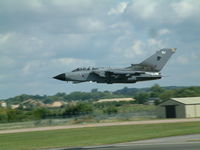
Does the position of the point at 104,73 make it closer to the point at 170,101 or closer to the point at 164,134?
the point at 164,134

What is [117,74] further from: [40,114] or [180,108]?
[40,114]

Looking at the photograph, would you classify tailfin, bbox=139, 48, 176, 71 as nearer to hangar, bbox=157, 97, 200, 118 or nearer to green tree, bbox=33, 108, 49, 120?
hangar, bbox=157, 97, 200, 118

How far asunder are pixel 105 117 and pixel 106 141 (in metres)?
46.2

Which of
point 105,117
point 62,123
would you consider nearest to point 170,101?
point 105,117

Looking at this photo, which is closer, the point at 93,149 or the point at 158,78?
the point at 158,78

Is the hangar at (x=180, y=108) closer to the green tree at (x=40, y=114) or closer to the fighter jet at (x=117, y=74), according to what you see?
the green tree at (x=40, y=114)

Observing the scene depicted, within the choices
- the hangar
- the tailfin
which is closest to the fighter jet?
the tailfin

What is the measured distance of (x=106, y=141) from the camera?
50500 millimetres

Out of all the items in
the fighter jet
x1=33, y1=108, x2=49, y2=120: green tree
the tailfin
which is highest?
the tailfin

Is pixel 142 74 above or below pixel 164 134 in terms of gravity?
above

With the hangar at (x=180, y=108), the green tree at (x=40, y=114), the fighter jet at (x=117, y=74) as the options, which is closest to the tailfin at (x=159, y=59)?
the fighter jet at (x=117, y=74)

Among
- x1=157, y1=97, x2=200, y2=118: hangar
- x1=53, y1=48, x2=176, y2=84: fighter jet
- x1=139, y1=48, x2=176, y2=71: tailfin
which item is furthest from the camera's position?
x1=157, y1=97, x2=200, y2=118: hangar

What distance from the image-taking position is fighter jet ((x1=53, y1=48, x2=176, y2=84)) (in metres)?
29.6

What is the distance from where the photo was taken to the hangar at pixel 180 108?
97.6 m
